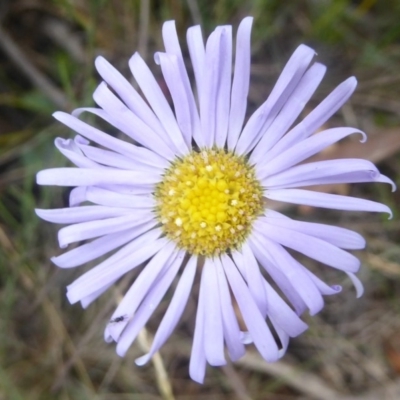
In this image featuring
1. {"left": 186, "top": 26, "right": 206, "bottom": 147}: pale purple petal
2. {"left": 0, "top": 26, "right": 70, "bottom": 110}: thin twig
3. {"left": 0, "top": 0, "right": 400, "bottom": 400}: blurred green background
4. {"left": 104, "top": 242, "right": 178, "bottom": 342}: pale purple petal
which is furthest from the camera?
{"left": 0, "top": 26, "right": 70, "bottom": 110}: thin twig

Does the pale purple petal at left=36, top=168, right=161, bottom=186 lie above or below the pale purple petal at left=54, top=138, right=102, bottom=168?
below

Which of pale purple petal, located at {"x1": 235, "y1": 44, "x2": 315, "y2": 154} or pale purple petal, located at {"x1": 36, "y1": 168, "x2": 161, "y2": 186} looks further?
pale purple petal, located at {"x1": 36, "y1": 168, "x2": 161, "y2": 186}

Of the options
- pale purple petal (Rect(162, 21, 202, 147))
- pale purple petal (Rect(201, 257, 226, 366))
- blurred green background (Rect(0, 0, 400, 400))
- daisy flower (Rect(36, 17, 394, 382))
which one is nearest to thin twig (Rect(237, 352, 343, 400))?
blurred green background (Rect(0, 0, 400, 400))

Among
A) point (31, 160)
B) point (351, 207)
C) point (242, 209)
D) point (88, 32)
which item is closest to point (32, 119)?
point (31, 160)

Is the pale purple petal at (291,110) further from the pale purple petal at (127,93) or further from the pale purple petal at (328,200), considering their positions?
the pale purple petal at (127,93)

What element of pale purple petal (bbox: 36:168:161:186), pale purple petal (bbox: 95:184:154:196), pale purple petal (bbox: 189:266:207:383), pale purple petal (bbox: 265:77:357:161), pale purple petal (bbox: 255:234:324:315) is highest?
pale purple petal (bbox: 36:168:161:186)

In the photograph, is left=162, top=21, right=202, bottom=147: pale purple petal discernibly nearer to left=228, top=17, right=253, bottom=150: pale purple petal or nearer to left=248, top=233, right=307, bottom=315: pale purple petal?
left=228, top=17, right=253, bottom=150: pale purple petal

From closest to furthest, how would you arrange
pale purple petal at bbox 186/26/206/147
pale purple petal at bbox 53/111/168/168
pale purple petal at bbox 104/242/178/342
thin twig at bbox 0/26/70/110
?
pale purple petal at bbox 186/26/206/147
pale purple petal at bbox 53/111/168/168
pale purple petal at bbox 104/242/178/342
thin twig at bbox 0/26/70/110

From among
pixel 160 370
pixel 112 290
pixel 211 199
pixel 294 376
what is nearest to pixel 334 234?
pixel 211 199
